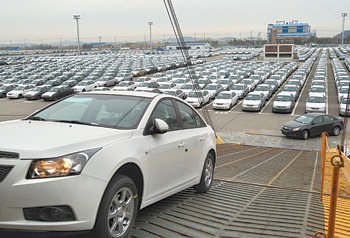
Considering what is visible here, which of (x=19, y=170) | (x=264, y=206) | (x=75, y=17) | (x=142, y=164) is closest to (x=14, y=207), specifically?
(x=19, y=170)

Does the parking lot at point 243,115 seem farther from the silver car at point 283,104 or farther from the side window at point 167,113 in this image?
the side window at point 167,113

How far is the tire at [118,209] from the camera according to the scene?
335 centimetres

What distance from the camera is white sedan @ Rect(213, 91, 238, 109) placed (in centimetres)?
3092

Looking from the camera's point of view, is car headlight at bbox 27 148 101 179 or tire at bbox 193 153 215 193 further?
tire at bbox 193 153 215 193

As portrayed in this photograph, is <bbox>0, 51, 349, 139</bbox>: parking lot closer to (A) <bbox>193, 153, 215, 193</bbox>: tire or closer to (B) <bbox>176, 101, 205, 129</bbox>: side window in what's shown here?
(A) <bbox>193, 153, 215, 193</bbox>: tire

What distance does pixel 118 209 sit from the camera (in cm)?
363

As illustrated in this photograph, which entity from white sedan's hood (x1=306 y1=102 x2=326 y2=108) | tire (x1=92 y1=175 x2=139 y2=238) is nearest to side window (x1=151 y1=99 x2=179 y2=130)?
tire (x1=92 y1=175 x2=139 y2=238)

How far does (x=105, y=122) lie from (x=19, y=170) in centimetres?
142

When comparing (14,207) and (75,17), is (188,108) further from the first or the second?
(75,17)

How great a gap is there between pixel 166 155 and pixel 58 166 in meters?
1.69

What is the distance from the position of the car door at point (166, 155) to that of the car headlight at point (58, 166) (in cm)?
115

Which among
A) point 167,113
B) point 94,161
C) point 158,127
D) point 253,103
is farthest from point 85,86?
point 94,161

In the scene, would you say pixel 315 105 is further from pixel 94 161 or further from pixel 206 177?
pixel 94 161

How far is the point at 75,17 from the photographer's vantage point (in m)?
108
